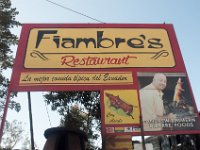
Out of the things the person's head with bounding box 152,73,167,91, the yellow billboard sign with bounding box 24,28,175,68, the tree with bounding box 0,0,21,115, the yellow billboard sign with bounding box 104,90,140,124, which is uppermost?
the tree with bounding box 0,0,21,115

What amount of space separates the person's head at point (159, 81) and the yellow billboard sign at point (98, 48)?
478 mm

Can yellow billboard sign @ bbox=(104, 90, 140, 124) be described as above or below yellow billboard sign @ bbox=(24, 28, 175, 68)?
below

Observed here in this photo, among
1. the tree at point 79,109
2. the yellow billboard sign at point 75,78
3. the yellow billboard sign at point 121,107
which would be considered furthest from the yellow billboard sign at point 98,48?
the tree at point 79,109

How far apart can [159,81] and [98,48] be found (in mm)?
2413

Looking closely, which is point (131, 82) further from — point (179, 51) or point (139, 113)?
point (179, 51)

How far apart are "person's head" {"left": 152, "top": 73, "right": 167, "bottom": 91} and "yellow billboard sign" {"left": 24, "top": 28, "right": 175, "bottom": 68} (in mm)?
478

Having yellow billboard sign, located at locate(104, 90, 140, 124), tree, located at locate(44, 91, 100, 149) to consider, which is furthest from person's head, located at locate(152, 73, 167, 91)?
tree, located at locate(44, 91, 100, 149)

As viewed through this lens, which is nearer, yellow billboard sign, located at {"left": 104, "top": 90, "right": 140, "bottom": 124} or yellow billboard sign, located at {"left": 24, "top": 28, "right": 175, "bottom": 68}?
yellow billboard sign, located at {"left": 104, "top": 90, "right": 140, "bottom": 124}

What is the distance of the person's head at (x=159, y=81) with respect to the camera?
32.5 feet

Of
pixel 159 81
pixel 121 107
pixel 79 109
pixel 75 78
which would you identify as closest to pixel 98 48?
pixel 75 78

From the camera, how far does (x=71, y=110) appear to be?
25.8 metres

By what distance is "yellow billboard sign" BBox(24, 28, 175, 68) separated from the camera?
1018 centimetres

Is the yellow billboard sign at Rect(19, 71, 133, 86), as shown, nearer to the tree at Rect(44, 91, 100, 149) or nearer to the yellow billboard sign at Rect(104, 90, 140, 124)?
the yellow billboard sign at Rect(104, 90, 140, 124)

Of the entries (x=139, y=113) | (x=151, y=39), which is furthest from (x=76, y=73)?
(x=151, y=39)
